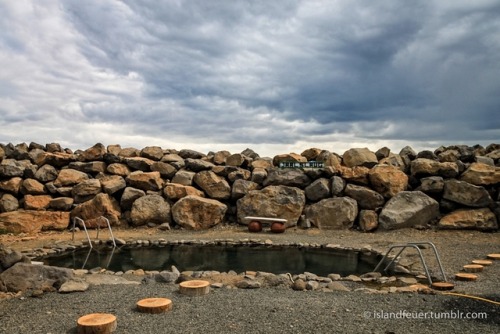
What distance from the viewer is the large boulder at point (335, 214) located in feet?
50.2

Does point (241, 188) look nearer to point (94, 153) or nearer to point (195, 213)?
point (195, 213)

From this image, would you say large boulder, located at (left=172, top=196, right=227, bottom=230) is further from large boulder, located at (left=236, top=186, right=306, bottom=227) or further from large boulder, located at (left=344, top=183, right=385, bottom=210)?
large boulder, located at (left=344, top=183, right=385, bottom=210)

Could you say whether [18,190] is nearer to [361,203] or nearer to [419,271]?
Result: [361,203]

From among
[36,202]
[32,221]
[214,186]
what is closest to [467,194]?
[214,186]

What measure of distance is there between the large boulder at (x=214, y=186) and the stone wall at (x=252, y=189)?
0.04 metres

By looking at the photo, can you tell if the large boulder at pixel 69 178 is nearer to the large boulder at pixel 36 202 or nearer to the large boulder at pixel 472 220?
the large boulder at pixel 36 202

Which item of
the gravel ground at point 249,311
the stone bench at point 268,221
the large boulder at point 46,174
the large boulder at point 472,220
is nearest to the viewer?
the gravel ground at point 249,311

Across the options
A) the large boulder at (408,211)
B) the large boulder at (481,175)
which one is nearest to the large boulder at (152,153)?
the large boulder at (408,211)

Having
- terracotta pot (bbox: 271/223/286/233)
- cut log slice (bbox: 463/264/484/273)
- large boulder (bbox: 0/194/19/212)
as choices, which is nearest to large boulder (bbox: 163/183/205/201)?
terracotta pot (bbox: 271/223/286/233)

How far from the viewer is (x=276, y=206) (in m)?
16.0

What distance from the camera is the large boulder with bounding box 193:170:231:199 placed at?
55.6 ft

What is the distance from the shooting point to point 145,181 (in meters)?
16.9

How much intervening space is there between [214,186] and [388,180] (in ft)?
22.2

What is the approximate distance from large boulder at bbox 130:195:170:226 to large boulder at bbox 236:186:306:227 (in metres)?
2.86
